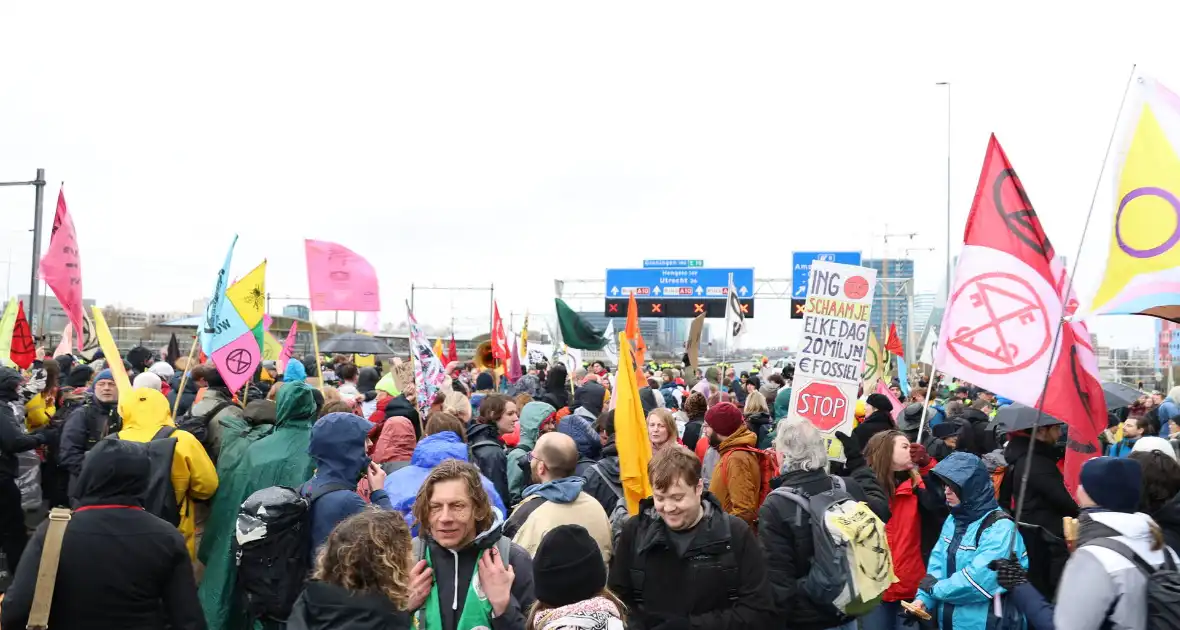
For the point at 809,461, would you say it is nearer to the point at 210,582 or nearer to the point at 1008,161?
the point at 1008,161

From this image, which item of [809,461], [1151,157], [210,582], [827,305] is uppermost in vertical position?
[1151,157]

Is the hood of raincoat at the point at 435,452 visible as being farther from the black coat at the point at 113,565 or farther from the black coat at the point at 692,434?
the black coat at the point at 692,434

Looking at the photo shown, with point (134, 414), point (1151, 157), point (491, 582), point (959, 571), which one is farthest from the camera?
point (134, 414)

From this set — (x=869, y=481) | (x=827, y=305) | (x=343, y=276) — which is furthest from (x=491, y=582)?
(x=343, y=276)

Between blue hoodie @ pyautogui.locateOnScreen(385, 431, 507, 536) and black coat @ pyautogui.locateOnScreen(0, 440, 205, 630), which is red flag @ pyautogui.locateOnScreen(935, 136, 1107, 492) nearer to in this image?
blue hoodie @ pyautogui.locateOnScreen(385, 431, 507, 536)

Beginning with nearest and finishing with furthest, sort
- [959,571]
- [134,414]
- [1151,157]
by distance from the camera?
[1151,157]
[959,571]
[134,414]

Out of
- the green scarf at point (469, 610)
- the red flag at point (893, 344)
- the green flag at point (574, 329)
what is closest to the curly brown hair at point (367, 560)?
the green scarf at point (469, 610)

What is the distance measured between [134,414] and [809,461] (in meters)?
4.38

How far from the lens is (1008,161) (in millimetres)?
6047

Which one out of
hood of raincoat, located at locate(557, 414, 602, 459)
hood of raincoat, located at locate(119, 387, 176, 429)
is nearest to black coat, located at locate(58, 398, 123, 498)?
hood of raincoat, located at locate(119, 387, 176, 429)

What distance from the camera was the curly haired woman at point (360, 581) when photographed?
10.5 feet

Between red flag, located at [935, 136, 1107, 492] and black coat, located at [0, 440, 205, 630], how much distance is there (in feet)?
14.2

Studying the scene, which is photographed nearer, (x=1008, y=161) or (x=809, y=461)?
(x=809, y=461)

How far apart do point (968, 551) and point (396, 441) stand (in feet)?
12.9
